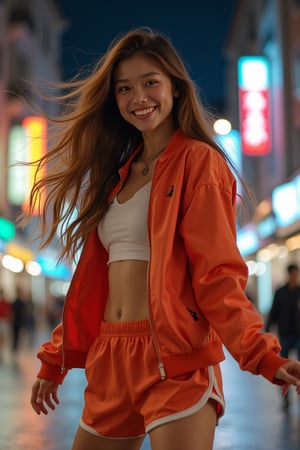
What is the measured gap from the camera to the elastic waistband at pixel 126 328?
8.48 ft

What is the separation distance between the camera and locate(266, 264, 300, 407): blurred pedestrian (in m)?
9.96

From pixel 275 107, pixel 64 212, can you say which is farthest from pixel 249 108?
pixel 64 212

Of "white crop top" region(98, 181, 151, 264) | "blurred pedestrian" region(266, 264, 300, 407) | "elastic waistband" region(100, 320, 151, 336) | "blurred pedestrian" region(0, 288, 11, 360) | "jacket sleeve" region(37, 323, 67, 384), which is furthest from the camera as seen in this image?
"blurred pedestrian" region(0, 288, 11, 360)

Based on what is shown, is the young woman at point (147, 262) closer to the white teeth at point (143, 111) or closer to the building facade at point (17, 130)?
the white teeth at point (143, 111)

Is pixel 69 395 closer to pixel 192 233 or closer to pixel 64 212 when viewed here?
pixel 64 212

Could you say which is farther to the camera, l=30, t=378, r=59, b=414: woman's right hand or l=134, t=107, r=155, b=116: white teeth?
l=30, t=378, r=59, b=414: woman's right hand

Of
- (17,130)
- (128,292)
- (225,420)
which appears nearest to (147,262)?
(128,292)

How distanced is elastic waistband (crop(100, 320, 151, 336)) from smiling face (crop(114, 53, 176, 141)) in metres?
0.72

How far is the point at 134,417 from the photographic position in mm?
2617

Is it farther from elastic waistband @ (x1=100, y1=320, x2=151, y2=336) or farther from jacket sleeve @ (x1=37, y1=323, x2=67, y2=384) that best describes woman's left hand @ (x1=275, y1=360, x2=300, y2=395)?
jacket sleeve @ (x1=37, y1=323, x2=67, y2=384)

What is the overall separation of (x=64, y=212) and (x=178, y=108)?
2.08 feet

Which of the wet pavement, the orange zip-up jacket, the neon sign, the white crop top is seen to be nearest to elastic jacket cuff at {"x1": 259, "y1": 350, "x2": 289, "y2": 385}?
the orange zip-up jacket

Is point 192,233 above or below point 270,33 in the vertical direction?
below

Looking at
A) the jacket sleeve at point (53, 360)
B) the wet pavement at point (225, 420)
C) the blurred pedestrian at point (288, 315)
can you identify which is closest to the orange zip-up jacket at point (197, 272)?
the jacket sleeve at point (53, 360)
